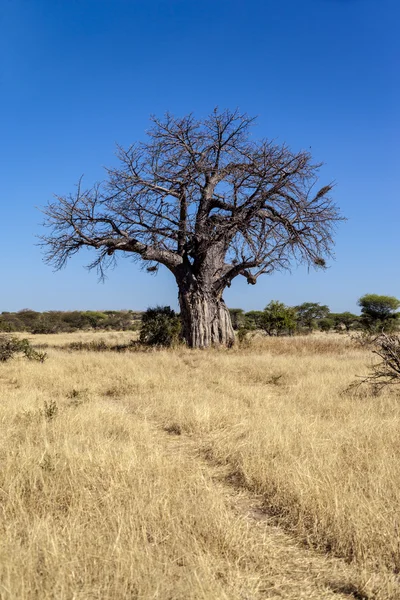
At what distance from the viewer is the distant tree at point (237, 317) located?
35138 millimetres

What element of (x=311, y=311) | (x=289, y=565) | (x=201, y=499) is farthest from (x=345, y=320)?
(x=289, y=565)

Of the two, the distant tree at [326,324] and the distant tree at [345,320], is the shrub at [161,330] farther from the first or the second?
the distant tree at [345,320]

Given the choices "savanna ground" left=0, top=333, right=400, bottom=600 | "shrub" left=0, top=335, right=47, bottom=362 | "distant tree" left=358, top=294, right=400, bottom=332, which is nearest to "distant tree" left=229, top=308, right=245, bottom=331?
"distant tree" left=358, top=294, right=400, bottom=332

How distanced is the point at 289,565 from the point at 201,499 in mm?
881

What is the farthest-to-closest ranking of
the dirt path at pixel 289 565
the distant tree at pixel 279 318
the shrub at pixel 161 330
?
1. the distant tree at pixel 279 318
2. the shrub at pixel 161 330
3. the dirt path at pixel 289 565

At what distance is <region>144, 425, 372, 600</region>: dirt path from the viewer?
8.45 ft

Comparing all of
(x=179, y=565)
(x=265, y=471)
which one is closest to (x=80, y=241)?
(x=265, y=471)

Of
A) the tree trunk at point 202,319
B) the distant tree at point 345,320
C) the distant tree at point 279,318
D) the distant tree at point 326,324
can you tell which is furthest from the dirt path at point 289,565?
the distant tree at point 345,320

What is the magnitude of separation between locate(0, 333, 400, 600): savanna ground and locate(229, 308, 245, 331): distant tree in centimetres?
2753

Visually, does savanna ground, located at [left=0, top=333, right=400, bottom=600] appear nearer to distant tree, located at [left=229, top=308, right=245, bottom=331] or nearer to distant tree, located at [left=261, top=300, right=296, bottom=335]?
distant tree, located at [left=261, top=300, right=296, bottom=335]

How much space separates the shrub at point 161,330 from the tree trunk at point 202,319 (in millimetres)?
468

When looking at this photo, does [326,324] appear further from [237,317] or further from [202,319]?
[202,319]

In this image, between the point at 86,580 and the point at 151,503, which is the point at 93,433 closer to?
the point at 151,503

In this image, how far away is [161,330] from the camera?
17.1 meters
